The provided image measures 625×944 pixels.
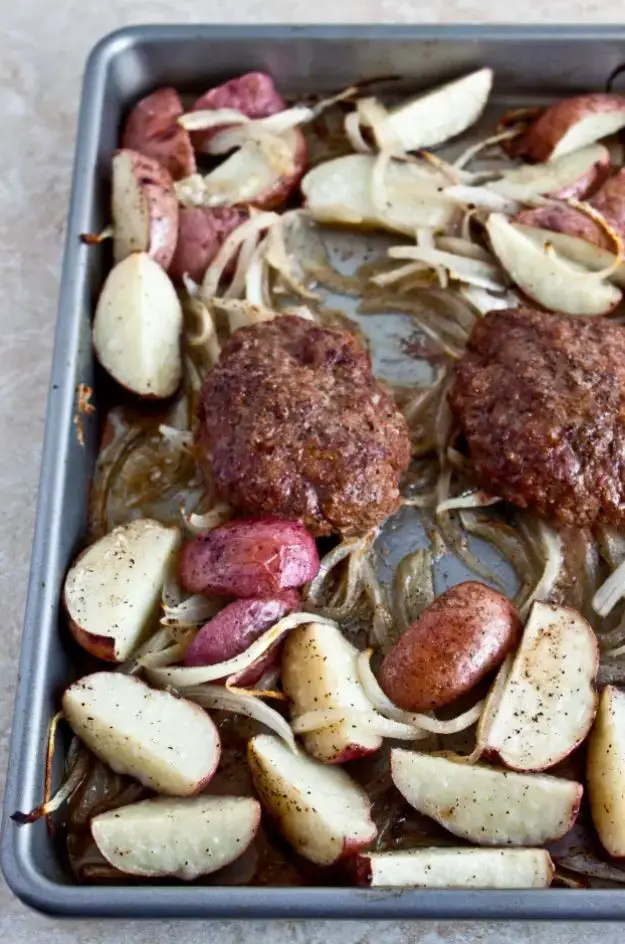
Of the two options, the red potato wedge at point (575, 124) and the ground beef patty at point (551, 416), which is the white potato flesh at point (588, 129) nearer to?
the red potato wedge at point (575, 124)

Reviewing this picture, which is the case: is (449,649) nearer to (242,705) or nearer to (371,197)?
(242,705)

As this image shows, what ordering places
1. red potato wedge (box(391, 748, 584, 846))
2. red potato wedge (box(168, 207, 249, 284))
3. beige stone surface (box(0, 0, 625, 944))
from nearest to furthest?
red potato wedge (box(391, 748, 584, 846))
beige stone surface (box(0, 0, 625, 944))
red potato wedge (box(168, 207, 249, 284))

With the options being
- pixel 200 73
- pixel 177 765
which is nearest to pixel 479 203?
pixel 200 73

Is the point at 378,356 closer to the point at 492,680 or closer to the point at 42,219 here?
the point at 492,680

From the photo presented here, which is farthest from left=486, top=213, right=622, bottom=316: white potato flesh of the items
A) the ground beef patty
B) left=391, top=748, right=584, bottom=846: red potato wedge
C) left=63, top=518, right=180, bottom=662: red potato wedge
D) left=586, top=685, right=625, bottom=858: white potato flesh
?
left=391, top=748, right=584, bottom=846: red potato wedge

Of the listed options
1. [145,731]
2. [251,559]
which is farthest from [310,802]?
[251,559]

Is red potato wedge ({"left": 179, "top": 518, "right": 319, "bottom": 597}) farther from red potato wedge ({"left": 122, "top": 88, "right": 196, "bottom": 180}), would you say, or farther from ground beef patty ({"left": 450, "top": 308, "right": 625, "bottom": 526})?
red potato wedge ({"left": 122, "top": 88, "right": 196, "bottom": 180})
